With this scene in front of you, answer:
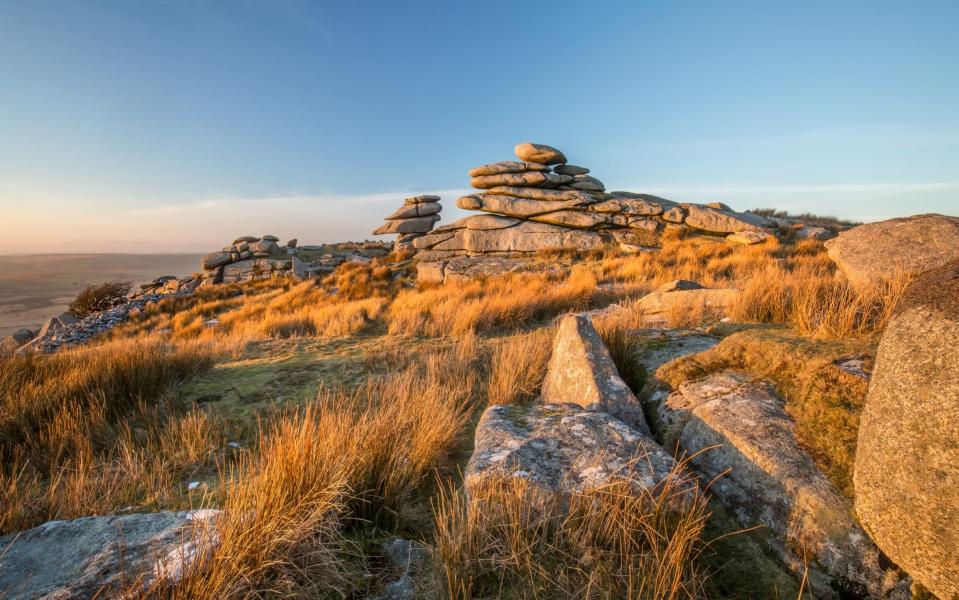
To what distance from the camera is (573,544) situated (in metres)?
1.74

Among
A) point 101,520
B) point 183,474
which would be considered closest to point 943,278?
point 101,520

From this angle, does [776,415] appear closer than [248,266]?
Yes

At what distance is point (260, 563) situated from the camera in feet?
4.99

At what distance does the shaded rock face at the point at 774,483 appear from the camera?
165 cm

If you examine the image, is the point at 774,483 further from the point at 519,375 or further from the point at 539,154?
the point at 539,154

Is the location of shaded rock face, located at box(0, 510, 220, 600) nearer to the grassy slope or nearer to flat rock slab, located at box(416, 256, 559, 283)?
the grassy slope

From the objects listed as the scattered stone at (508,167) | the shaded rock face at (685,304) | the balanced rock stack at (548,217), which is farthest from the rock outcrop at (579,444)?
the scattered stone at (508,167)

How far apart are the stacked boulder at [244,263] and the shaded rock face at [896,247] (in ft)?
80.4

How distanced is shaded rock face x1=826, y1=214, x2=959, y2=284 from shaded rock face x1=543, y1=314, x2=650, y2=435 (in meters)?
4.01

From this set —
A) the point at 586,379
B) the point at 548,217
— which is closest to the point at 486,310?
the point at 586,379

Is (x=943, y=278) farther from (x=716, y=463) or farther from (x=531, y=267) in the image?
(x=531, y=267)

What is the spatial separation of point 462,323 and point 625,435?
491cm

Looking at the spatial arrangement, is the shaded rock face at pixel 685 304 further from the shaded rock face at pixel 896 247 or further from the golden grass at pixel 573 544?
the golden grass at pixel 573 544

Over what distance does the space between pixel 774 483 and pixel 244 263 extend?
29148 mm
